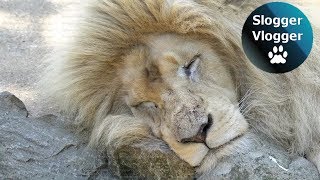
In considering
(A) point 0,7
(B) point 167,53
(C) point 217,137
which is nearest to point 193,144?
(C) point 217,137

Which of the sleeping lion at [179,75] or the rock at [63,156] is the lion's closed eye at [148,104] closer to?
the sleeping lion at [179,75]

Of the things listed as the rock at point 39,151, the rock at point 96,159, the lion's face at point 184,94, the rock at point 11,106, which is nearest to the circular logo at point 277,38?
the lion's face at point 184,94

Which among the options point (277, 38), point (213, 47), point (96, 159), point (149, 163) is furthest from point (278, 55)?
point (96, 159)

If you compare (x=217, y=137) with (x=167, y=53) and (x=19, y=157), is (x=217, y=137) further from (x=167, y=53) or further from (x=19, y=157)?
(x=19, y=157)

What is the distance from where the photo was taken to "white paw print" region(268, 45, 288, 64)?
8.73ft

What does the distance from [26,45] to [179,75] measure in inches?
66.0

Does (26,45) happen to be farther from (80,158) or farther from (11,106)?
(80,158)

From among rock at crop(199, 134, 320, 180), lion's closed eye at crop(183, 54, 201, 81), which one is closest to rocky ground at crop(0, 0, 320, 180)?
rock at crop(199, 134, 320, 180)

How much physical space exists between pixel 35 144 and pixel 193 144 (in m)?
0.63

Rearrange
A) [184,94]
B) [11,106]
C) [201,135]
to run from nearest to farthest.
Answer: [201,135], [184,94], [11,106]

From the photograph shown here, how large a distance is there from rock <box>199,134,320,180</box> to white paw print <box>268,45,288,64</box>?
33 centimetres

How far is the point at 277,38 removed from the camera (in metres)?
2.65

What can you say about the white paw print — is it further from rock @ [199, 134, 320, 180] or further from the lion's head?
rock @ [199, 134, 320, 180]

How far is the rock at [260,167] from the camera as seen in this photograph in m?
2.42
